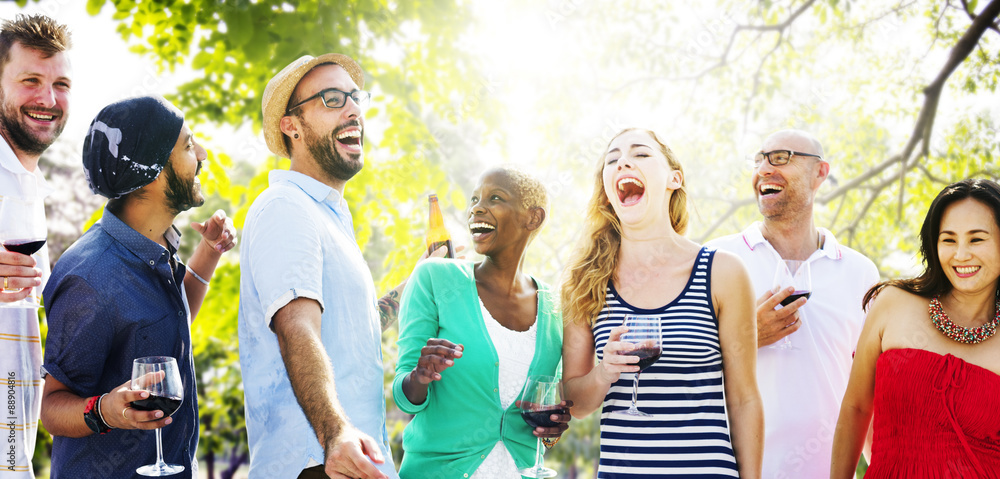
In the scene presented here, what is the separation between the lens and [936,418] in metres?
2.68

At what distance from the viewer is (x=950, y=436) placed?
2662 mm

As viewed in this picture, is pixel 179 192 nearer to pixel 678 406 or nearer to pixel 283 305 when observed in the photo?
pixel 283 305

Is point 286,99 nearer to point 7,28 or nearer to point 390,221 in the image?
point 7,28

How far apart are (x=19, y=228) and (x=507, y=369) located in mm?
1791

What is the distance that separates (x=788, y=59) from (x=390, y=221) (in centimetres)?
665

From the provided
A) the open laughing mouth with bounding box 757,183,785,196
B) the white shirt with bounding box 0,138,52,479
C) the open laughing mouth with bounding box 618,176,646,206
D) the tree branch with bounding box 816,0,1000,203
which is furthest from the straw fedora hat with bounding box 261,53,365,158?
the tree branch with bounding box 816,0,1000,203

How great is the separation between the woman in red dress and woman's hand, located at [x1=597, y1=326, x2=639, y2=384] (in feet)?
3.35

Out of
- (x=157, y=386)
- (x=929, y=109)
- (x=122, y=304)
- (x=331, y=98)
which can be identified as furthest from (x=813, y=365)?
(x=929, y=109)

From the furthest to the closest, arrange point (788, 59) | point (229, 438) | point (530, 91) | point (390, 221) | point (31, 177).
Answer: point (530, 91) → point (788, 59) → point (229, 438) → point (390, 221) → point (31, 177)

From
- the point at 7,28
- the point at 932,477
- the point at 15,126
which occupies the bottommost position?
the point at 932,477

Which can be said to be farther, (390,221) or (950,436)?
(390,221)

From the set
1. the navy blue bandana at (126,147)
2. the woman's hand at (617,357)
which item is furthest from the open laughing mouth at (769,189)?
the navy blue bandana at (126,147)

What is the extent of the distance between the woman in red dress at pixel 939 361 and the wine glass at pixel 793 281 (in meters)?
0.33

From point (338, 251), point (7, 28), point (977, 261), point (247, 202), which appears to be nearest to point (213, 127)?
point (247, 202)
